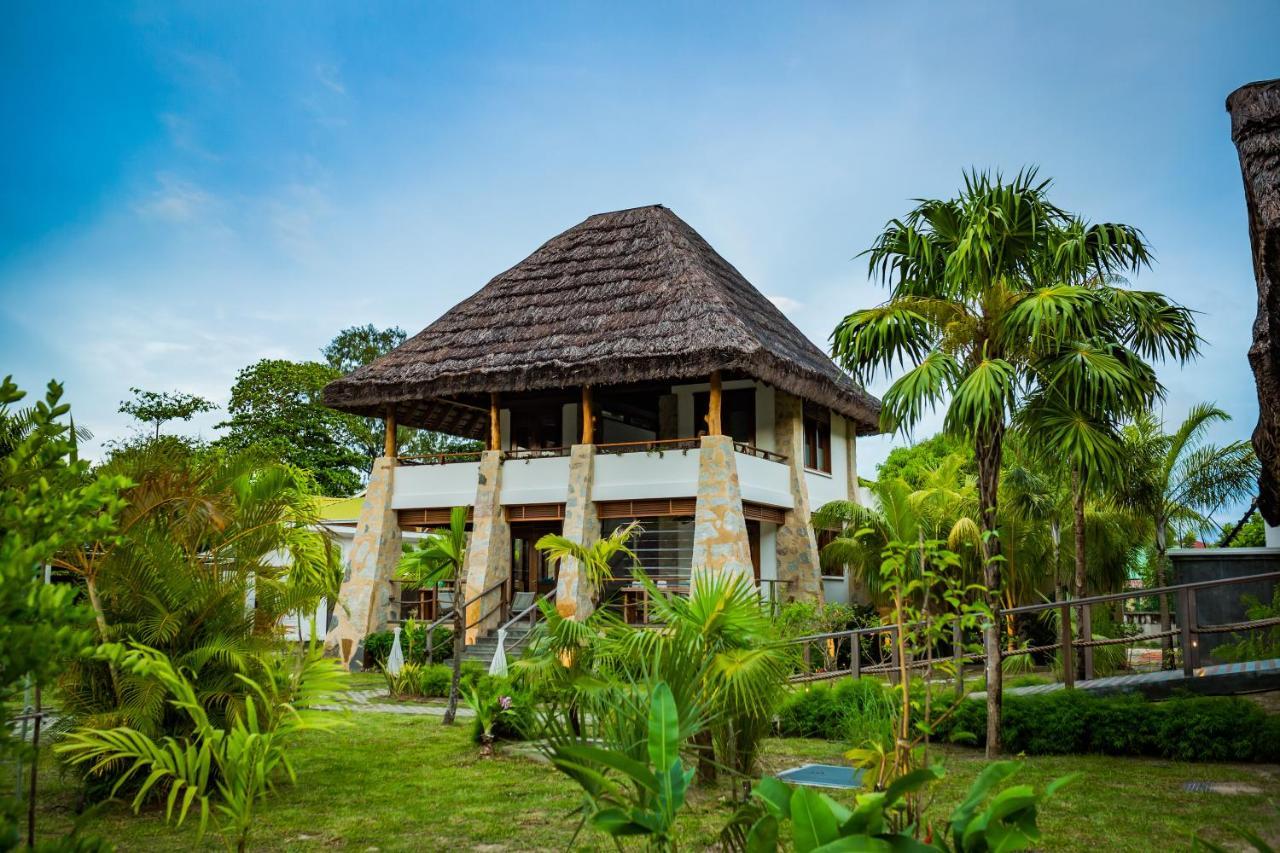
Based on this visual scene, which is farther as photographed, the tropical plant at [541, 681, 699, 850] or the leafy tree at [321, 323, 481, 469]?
the leafy tree at [321, 323, 481, 469]

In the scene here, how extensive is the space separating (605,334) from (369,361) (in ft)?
82.0

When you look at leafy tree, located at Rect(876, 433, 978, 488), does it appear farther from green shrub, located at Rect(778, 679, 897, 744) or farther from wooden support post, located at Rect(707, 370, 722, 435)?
green shrub, located at Rect(778, 679, 897, 744)

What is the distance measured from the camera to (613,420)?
22047 millimetres

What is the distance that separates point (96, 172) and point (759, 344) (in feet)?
33.3

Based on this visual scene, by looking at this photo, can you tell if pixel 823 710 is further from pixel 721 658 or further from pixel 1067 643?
pixel 721 658

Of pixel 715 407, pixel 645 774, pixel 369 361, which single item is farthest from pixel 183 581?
pixel 369 361

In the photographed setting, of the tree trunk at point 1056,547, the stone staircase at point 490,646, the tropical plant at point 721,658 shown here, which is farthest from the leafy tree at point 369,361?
the tropical plant at point 721,658

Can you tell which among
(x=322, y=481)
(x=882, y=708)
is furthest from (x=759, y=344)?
(x=322, y=481)

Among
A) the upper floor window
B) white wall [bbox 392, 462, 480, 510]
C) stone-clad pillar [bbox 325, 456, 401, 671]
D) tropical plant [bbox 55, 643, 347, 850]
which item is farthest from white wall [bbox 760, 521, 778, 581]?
tropical plant [bbox 55, 643, 347, 850]

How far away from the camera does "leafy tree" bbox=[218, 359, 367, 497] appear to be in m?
33.8

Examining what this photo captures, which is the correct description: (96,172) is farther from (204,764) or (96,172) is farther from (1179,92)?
(1179,92)

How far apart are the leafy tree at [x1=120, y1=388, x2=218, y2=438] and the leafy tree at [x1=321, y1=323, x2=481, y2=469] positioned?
18.6 feet

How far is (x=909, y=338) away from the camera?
1005cm

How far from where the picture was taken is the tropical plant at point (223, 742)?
15.5 ft
